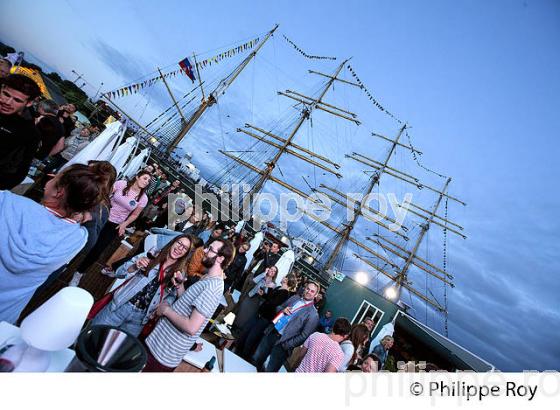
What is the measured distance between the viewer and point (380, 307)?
43.9 feet

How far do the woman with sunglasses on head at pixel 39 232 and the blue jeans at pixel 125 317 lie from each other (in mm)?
924

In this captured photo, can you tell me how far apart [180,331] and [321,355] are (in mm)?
1864

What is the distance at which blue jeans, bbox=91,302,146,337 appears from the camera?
2791 millimetres

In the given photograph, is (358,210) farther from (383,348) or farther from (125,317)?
(125,317)

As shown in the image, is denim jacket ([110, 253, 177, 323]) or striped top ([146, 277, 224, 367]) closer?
striped top ([146, 277, 224, 367])

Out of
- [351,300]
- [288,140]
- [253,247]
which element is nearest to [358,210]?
[288,140]

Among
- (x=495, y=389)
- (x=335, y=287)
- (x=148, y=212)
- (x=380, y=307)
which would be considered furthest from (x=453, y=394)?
(x=335, y=287)

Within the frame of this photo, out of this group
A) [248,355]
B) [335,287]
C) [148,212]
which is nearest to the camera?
[248,355]

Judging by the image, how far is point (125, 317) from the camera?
2834mm

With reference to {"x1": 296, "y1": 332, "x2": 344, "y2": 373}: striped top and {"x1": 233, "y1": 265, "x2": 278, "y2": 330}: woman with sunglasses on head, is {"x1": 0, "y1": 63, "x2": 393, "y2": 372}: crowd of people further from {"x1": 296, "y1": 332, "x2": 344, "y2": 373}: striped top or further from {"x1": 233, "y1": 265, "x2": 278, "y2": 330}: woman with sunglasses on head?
{"x1": 233, "y1": 265, "x2": 278, "y2": 330}: woman with sunglasses on head

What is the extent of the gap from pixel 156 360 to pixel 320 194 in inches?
1810

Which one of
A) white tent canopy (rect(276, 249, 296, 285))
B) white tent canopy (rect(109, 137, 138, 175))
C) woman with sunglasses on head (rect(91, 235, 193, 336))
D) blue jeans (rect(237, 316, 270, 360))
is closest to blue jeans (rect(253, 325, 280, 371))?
blue jeans (rect(237, 316, 270, 360))

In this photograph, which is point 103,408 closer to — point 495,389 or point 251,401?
point 251,401

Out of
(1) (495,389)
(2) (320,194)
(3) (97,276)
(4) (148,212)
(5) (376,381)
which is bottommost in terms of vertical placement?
(3) (97,276)
